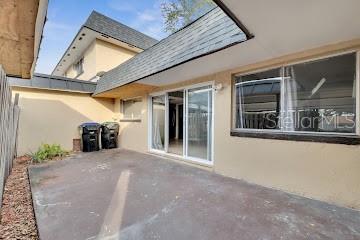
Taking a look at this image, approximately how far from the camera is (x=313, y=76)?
3324 millimetres

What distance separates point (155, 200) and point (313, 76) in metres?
3.55

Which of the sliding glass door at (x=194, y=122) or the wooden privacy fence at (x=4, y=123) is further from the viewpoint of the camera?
the sliding glass door at (x=194, y=122)

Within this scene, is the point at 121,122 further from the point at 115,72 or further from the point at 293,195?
the point at 293,195

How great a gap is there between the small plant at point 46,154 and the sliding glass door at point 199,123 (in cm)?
489

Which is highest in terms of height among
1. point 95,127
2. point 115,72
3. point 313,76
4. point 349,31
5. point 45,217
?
point 115,72

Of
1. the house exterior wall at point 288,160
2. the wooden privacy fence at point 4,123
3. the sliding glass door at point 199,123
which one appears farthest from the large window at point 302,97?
the wooden privacy fence at point 4,123

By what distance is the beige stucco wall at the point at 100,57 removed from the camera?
9688 mm

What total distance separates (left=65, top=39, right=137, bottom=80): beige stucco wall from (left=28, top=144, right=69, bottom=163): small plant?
14.7ft

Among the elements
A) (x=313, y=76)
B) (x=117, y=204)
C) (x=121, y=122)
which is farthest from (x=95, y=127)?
(x=313, y=76)

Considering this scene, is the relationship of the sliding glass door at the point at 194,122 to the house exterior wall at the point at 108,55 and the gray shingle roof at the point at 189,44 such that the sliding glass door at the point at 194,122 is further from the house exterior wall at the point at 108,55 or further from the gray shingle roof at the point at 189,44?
the house exterior wall at the point at 108,55

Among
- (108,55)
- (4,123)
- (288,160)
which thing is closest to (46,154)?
(4,123)

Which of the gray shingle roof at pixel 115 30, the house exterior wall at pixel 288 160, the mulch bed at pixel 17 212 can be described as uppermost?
the gray shingle roof at pixel 115 30

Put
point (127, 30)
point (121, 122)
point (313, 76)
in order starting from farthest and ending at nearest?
point (127, 30) < point (121, 122) < point (313, 76)

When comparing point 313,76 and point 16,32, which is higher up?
point 16,32
